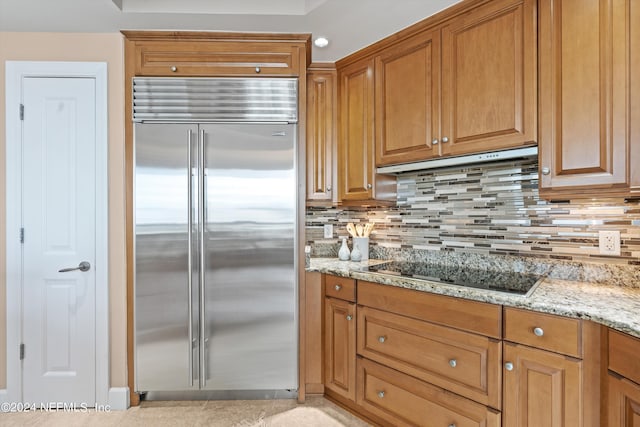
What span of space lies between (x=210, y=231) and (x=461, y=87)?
5.58 ft

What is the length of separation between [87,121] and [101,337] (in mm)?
1413

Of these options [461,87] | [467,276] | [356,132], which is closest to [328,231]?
[356,132]

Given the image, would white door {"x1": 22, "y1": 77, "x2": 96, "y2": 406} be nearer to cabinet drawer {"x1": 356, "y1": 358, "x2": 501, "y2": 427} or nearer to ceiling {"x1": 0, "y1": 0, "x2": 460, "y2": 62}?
ceiling {"x1": 0, "y1": 0, "x2": 460, "y2": 62}

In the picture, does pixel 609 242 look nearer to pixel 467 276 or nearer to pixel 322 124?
pixel 467 276

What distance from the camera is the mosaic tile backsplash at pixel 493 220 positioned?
162 centimetres

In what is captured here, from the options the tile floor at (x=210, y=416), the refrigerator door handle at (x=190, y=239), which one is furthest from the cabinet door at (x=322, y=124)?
the tile floor at (x=210, y=416)

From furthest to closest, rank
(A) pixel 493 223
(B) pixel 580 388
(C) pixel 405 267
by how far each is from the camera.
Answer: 1. (C) pixel 405 267
2. (A) pixel 493 223
3. (B) pixel 580 388

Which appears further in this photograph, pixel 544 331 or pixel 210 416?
pixel 210 416

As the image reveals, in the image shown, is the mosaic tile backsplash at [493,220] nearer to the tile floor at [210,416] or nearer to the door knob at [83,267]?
the tile floor at [210,416]

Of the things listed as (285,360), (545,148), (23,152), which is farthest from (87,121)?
(545,148)

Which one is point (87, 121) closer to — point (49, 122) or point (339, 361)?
point (49, 122)

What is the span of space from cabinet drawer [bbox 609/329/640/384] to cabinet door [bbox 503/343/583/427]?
0.35 ft

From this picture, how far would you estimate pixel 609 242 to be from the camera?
159 cm

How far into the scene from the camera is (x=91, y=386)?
215cm
